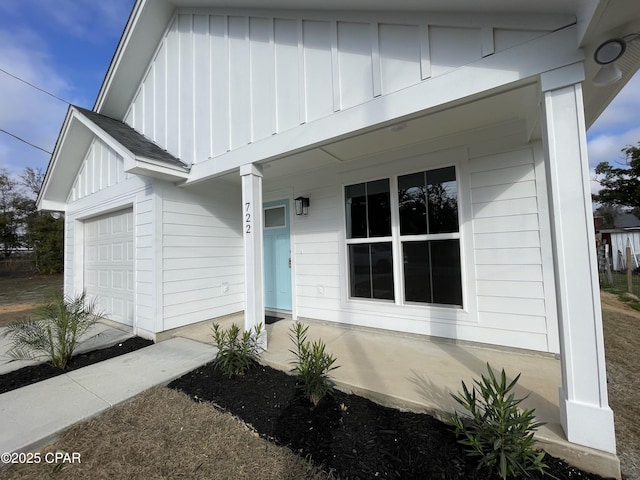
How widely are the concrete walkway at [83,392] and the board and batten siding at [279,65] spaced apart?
2.92 meters

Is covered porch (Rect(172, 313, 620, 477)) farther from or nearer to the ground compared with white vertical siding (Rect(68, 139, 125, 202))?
nearer to the ground

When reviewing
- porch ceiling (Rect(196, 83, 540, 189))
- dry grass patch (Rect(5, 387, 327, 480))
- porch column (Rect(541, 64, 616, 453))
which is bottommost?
dry grass patch (Rect(5, 387, 327, 480))

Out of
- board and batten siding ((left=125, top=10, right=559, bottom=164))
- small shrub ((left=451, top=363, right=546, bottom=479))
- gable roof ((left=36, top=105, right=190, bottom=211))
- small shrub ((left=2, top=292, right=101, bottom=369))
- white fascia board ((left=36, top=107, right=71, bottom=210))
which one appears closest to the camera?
small shrub ((left=451, top=363, right=546, bottom=479))

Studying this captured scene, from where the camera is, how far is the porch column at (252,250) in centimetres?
355

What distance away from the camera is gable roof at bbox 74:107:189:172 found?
164 inches

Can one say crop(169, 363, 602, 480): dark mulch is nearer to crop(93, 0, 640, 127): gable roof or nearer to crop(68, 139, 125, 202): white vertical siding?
crop(93, 0, 640, 127): gable roof

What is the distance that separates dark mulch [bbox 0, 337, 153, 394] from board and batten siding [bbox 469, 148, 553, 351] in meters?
4.94

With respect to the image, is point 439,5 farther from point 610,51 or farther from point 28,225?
point 28,225

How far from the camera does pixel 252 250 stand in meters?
3.58

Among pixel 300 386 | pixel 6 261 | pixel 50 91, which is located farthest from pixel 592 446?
pixel 6 261

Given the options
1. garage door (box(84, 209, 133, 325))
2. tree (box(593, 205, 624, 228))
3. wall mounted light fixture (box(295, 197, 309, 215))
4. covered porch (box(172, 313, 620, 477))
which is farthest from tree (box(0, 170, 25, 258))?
tree (box(593, 205, 624, 228))

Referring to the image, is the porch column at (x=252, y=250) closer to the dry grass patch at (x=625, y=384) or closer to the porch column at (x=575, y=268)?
the porch column at (x=575, y=268)

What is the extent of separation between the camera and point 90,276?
6383 millimetres

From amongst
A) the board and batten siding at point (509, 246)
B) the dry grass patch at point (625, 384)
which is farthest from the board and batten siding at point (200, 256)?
the dry grass patch at point (625, 384)
